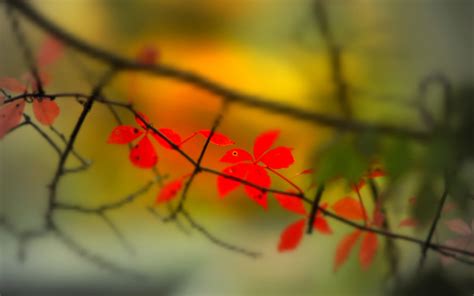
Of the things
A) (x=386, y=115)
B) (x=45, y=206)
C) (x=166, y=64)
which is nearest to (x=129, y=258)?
(x=45, y=206)

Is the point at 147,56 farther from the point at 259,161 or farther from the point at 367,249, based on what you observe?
the point at 367,249

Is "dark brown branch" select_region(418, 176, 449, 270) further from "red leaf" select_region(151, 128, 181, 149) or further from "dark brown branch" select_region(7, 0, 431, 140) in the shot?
"red leaf" select_region(151, 128, 181, 149)

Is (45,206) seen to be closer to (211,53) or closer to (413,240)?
(211,53)

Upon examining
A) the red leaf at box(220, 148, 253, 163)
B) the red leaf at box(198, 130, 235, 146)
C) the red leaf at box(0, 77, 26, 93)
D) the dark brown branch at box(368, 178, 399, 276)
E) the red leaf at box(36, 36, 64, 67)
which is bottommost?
the dark brown branch at box(368, 178, 399, 276)

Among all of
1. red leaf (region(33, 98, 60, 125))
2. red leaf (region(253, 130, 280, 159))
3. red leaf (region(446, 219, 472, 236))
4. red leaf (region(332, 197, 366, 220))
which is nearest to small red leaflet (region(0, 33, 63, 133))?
red leaf (region(33, 98, 60, 125))

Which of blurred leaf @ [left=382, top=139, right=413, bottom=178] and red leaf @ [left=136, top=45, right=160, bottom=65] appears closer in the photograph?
blurred leaf @ [left=382, top=139, right=413, bottom=178]

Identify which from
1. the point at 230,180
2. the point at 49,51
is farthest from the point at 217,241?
the point at 49,51

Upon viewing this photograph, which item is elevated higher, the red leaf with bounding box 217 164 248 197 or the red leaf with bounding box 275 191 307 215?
the red leaf with bounding box 217 164 248 197
